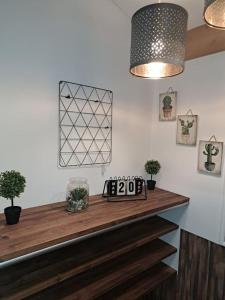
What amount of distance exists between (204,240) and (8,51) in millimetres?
1994

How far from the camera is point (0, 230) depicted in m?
1.16

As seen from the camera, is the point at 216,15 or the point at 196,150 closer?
the point at 216,15

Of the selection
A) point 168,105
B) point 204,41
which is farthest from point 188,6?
point 168,105

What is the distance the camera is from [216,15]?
847 millimetres

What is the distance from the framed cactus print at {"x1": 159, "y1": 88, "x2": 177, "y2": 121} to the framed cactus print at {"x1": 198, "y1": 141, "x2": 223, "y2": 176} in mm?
396

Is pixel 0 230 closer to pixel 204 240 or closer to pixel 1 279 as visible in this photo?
pixel 1 279

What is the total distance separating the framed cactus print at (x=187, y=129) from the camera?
1.77 metres

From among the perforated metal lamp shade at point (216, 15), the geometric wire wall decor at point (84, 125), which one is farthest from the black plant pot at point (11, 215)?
the perforated metal lamp shade at point (216, 15)

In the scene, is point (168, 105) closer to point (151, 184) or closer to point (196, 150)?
point (196, 150)

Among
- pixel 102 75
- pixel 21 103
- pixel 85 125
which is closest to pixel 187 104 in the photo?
pixel 102 75

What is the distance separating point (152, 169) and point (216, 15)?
137cm

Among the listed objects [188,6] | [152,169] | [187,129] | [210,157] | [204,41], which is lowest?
[152,169]

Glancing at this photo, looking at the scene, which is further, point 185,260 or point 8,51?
point 185,260

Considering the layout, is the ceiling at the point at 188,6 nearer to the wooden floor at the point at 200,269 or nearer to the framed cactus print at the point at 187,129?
the framed cactus print at the point at 187,129
